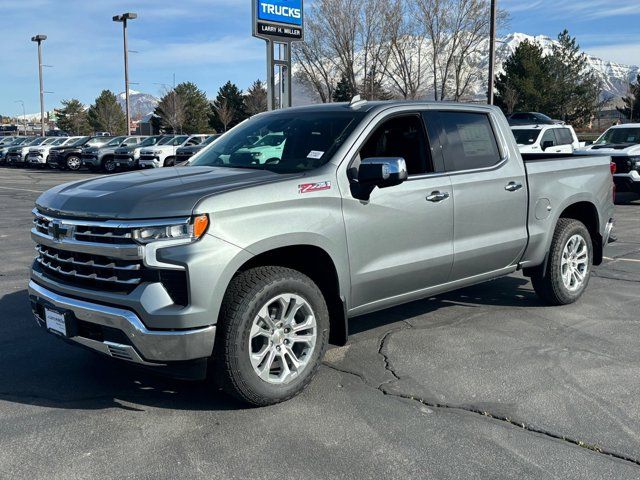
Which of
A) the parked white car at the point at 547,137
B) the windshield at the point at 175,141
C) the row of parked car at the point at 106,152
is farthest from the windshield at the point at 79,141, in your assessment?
the parked white car at the point at 547,137

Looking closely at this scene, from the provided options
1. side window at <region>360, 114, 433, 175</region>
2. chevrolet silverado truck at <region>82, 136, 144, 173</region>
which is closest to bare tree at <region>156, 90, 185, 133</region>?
chevrolet silverado truck at <region>82, 136, 144, 173</region>

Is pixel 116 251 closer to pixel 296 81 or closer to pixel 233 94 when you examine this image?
pixel 296 81

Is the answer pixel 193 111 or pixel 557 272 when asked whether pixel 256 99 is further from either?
pixel 557 272

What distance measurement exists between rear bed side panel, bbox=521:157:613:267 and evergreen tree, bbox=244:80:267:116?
6085 cm

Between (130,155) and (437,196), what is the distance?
88.4 feet

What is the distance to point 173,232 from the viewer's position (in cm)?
366

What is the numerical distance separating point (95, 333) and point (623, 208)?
535 inches

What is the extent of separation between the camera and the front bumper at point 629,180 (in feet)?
48.0

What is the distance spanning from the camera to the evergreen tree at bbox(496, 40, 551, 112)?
5672 centimetres

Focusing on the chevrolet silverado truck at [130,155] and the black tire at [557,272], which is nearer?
the black tire at [557,272]

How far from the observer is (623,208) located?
14.7 metres

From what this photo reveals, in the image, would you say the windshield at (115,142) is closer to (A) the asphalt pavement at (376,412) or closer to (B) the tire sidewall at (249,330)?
(A) the asphalt pavement at (376,412)

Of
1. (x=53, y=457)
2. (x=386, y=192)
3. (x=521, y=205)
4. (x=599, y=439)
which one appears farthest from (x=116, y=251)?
(x=521, y=205)

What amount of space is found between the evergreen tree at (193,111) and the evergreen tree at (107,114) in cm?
1070
